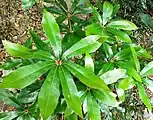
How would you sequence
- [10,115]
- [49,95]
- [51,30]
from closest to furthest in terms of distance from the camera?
[49,95], [51,30], [10,115]

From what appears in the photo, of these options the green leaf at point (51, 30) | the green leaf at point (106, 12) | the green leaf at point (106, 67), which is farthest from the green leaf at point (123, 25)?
the green leaf at point (51, 30)

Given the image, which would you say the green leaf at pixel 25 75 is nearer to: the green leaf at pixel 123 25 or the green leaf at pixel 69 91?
the green leaf at pixel 69 91

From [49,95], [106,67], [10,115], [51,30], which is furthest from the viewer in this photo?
[10,115]

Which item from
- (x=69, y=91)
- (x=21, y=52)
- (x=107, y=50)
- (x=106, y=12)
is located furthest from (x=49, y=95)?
(x=106, y=12)

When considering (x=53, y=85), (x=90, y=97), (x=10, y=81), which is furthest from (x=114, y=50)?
(x=10, y=81)

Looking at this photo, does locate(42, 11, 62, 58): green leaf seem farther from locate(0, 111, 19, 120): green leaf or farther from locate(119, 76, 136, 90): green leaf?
locate(0, 111, 19, 120): green leaf

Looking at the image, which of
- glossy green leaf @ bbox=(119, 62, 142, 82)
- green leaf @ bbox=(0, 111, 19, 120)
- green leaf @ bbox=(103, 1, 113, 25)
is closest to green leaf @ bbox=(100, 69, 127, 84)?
glossy green leaf @ bbox=(119, 62, 142, 82)

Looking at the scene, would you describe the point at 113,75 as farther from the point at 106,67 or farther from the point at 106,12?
the point at 106,12
